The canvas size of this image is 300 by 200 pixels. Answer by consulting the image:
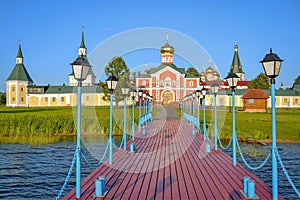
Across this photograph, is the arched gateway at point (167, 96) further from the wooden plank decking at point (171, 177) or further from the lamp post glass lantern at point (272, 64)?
the lamp post glass lantern at point (272, 64)

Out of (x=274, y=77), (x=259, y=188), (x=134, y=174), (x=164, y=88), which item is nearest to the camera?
(x=274, y=77)

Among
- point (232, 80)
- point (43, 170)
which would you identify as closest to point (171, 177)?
point (232, 80)

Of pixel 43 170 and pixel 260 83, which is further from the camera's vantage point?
pixel 260 83

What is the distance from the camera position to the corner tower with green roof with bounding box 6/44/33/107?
62719 millimetres

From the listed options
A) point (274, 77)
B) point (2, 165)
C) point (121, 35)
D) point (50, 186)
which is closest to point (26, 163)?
point (2, 165)

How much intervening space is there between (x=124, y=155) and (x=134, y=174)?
108 inches

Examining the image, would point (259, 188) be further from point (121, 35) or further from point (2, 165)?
point (2, 165)

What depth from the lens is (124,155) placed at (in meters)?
9.77

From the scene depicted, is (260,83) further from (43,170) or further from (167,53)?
(43,170)

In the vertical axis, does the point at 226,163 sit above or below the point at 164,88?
below

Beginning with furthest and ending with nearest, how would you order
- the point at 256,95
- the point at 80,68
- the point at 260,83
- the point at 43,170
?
the point at 260,83
the point at 256,95
the point at 43,170
the point at 80,68

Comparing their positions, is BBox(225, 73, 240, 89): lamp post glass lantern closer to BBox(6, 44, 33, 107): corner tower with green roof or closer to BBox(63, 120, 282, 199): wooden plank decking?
BBox(63, 120, 282, 199): wooden plank decking

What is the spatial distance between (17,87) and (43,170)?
185ft

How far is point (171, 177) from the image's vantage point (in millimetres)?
6793
